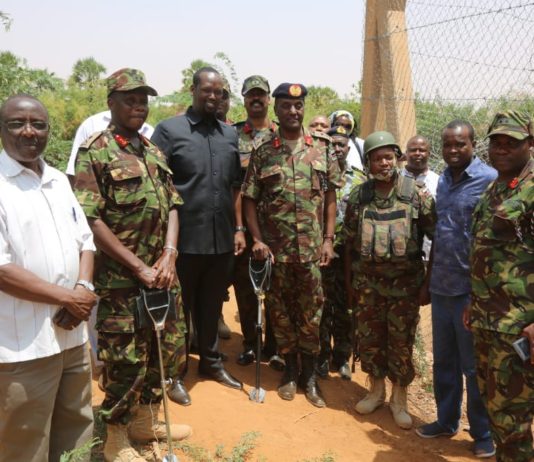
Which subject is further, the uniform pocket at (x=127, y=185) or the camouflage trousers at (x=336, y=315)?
the camouflage trousers at (x=336, y=315)

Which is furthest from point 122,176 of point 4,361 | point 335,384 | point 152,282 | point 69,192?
point 335,384

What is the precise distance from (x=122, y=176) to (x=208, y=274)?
1.32 metres

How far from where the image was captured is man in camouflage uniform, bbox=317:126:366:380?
4.75m

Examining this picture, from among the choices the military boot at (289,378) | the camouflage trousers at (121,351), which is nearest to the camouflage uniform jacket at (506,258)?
the military boot at (289,378)

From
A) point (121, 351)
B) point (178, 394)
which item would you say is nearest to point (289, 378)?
point (178, 394)

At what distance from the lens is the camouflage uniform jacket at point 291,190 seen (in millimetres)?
4176

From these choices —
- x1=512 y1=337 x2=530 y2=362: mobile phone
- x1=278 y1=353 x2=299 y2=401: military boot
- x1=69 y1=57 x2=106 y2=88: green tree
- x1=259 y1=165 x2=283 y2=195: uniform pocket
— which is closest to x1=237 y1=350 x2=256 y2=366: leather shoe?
x1=278 y1=353 x2=299 y2=401: military boot

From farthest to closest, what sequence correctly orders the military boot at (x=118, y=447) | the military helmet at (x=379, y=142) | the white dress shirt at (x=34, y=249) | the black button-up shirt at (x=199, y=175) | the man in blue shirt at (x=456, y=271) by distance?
the black button-up shirt at (x=199, y=175) < the military helmet at (x=379, y=142) < the man in blue shirt at (x=456, y=271) < the military boot at (x=118, y=447) < the white dress shirt at (x=34, y=249)

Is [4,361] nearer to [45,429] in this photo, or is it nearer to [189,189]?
[45,429]

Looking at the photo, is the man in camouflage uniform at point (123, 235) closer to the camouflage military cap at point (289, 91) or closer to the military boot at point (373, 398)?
the camouflage military cap at point (289, 91)

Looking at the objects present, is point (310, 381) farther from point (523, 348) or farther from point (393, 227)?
point (523, 348)

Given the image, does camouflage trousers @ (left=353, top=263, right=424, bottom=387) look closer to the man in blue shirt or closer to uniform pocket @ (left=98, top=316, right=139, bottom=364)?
the man in blue shirt

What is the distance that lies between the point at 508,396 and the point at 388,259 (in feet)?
4.21

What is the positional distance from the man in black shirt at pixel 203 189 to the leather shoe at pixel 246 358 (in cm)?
73
